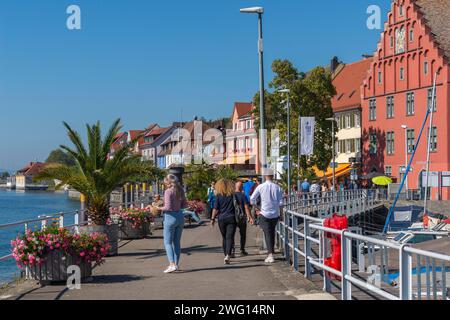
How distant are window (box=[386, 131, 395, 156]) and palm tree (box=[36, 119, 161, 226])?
53.8 meters

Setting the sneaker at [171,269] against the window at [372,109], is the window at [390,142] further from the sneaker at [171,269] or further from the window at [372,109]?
the sneaker at [171,269]

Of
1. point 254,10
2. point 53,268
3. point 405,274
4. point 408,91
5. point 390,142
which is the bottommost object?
point 53,268

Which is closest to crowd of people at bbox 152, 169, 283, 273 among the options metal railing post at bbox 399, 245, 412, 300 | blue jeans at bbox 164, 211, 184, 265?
blue jeans at bbox 164, 211, 184, 265

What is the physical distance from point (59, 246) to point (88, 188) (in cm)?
658

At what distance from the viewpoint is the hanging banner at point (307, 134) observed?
45.1 metres

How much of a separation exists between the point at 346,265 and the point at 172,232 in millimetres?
4903

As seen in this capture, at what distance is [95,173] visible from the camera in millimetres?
18219

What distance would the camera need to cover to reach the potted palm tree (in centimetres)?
1802

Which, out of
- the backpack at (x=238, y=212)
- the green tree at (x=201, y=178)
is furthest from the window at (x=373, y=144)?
the backpack at (x=238, y=212)

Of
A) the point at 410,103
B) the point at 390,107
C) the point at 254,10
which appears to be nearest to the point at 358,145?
the point at 390,107

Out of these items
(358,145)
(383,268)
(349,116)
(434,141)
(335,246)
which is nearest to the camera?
(335,246)

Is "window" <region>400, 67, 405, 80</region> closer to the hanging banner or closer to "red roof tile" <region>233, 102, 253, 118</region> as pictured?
the hanging banner

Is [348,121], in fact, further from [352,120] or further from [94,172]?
[94,172]
